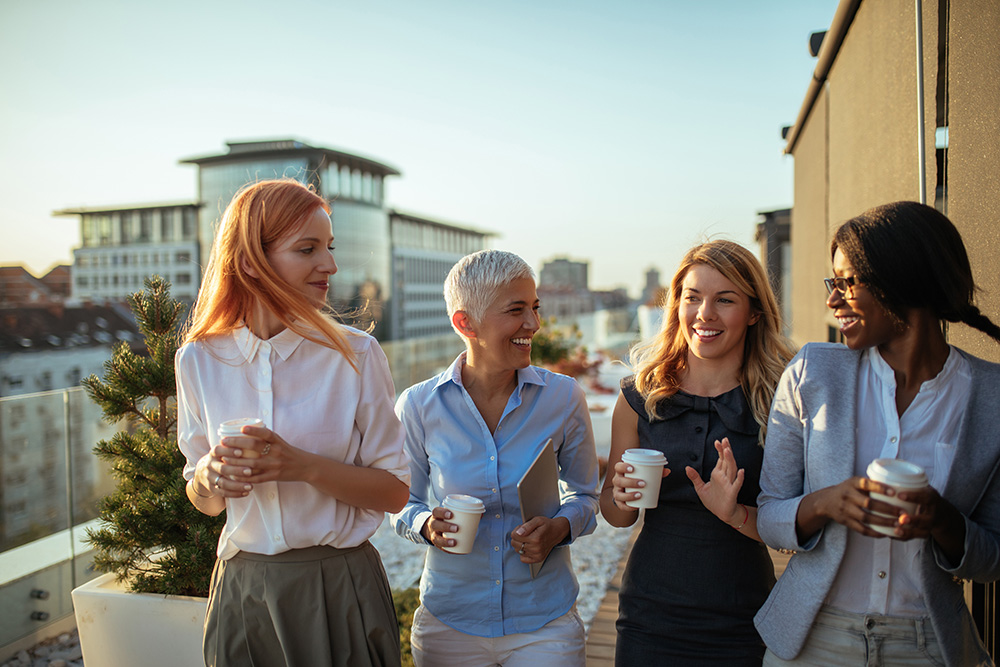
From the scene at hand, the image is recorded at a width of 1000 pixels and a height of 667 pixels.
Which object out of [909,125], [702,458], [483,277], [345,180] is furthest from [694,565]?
[345,180]

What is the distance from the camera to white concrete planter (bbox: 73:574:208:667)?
2.34 metres

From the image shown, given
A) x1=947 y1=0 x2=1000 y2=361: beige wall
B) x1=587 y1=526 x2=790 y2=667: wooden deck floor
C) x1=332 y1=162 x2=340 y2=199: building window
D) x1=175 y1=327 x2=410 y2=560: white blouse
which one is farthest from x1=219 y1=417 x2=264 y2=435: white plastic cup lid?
x1=332 y1=162 x2=340 y2=199: building window

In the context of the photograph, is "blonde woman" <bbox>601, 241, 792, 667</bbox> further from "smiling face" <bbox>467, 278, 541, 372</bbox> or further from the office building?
the office building

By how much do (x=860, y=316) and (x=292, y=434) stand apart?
1.25m

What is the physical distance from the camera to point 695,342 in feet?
6.11

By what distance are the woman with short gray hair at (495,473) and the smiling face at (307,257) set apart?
0.45 metres

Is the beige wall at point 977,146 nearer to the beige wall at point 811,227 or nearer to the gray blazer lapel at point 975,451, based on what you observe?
the gray blazer lapel at point 975,451

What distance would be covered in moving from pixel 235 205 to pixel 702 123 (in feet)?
55.5

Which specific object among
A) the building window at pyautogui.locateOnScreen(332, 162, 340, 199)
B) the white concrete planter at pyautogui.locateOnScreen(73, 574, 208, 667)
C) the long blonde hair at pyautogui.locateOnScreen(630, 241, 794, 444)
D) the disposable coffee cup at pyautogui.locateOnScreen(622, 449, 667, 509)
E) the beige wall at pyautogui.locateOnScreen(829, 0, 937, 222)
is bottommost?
the white concrete planter at pyautogui.locateOnScreen(73, 574, 208, 667)

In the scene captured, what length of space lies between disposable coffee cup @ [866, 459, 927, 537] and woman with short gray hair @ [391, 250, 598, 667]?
2.90ft

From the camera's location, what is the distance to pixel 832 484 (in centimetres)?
131

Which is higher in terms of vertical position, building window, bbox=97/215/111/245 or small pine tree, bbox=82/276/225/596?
building window, bbox=97/215/111/245

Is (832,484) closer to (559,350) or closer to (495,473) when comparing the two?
(495,473)

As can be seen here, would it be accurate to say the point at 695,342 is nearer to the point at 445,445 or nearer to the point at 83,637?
the point at 445,445
